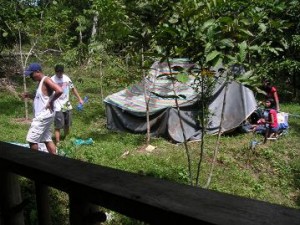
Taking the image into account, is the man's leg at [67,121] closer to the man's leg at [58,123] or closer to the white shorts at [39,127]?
the man's leg at [58,123]

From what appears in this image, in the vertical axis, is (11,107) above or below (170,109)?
below

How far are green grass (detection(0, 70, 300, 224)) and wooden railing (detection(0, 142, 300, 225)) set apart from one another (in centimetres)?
338

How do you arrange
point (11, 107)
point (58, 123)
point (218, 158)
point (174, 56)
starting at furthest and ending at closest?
point (11, 107) → point (58, 123) → point (218, 158) → point (174, 56)

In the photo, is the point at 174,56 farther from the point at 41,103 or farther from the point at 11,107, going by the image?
the point at 11,107

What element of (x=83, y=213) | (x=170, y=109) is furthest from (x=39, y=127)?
(x=83, y=213)

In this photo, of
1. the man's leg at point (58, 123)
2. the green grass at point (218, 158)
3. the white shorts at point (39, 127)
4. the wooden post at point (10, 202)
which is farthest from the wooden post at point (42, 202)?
the man's leg at point (58, 123)

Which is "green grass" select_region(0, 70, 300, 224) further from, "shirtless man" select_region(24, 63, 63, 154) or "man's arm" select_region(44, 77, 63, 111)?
"man's arm" select_region(44, 77, 63, 111)

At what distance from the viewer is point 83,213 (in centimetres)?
141

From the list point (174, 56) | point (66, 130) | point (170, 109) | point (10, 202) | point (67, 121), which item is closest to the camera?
point (10, 202)

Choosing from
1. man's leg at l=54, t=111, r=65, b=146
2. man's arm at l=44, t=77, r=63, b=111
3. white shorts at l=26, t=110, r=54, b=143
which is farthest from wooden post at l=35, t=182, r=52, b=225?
man's leg at l=54, t=111, r=65, b=146

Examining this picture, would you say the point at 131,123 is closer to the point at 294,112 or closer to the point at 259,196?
the point at 259,196

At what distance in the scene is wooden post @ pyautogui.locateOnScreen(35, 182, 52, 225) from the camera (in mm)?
1684

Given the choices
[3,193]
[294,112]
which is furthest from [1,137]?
[294,112]

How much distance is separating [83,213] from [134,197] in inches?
13.1
